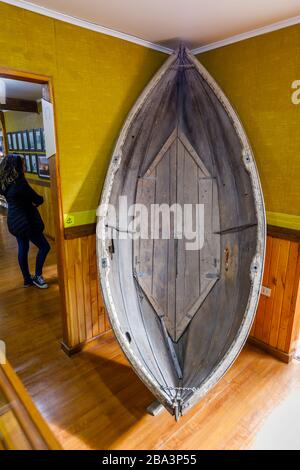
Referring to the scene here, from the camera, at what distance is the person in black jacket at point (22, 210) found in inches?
115

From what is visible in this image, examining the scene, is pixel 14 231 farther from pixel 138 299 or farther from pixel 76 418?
pixel 76 418

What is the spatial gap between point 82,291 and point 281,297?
1.54m

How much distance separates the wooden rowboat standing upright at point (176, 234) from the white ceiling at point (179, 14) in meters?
0.25

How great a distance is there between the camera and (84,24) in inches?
77.7

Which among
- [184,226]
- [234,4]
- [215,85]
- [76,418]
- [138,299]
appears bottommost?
[76,418]

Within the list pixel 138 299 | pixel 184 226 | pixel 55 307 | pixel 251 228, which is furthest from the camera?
pixel 55 307

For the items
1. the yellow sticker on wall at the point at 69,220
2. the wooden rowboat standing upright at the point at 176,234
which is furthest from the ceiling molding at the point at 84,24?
the yellow sticker on wall at the point at 69,220

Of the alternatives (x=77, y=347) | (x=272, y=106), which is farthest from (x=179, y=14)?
(x=77, y=347)

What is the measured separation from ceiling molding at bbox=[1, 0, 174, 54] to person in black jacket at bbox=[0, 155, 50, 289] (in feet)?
4.73

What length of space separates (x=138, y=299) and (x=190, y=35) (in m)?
2.01

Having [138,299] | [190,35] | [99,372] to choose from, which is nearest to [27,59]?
[190,35]

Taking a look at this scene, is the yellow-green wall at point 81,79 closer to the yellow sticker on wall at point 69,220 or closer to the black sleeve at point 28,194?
the yellow sticker on wall at point 69,220

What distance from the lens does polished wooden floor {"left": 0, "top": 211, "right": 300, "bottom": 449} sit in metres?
1.68

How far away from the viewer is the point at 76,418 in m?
1.81
